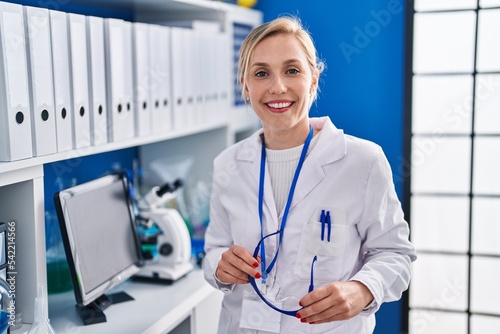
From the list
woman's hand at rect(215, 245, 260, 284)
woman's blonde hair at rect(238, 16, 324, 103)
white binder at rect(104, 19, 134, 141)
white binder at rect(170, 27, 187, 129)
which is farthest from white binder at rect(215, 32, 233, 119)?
woman's hand at rect(215, 245, 260, 284)

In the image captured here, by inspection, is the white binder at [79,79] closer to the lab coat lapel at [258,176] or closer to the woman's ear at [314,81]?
the lab coat lapel at [258,176]

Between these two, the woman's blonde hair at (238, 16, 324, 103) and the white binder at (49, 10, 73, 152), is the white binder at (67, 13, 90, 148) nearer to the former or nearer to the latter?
the white binder at (49, 10, 73, 152)

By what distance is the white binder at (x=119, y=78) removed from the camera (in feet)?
6.03

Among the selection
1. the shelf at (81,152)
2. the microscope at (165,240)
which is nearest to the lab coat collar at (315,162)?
the shelf at (81,152)

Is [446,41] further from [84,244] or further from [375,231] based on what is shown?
[84,244]

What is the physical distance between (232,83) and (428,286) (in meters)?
1.47

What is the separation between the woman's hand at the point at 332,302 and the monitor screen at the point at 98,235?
711 millimetres

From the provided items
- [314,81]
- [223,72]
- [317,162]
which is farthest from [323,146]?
[223,72]

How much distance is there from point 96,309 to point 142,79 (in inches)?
30.7

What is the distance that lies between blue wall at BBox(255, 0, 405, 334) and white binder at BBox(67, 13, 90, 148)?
143 centimetres

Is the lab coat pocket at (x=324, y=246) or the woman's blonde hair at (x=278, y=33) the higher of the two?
the woman's blonde hair at (x=278, y=33)

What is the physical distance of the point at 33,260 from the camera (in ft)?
5.13

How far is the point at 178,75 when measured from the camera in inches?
87.7

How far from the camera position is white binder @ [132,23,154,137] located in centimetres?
198
